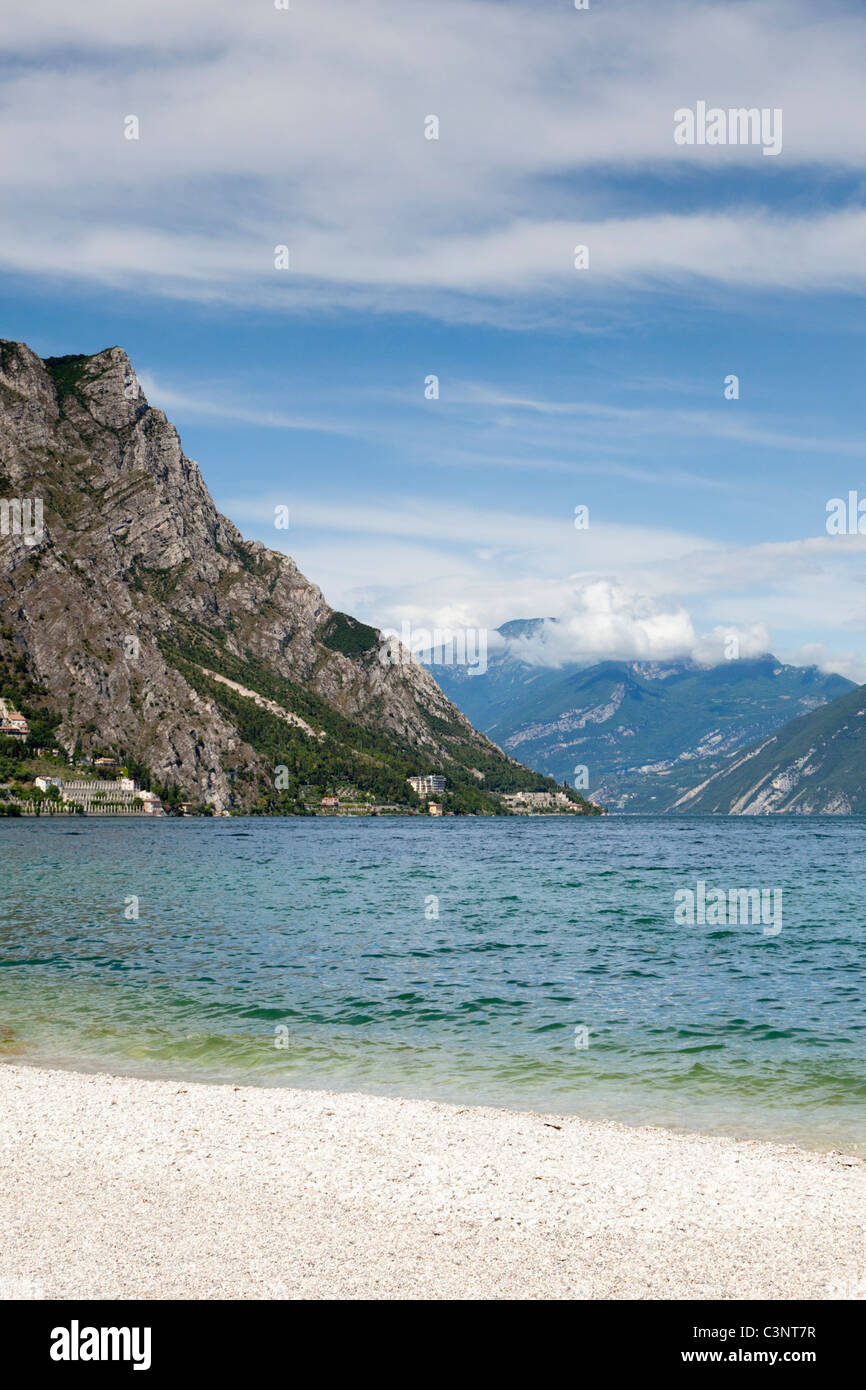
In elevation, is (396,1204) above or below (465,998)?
above

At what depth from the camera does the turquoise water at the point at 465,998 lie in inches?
813

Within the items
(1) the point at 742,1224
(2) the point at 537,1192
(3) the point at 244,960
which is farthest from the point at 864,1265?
(3) the point at 244,960

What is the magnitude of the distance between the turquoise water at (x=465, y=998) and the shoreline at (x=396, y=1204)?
2962 millimetres

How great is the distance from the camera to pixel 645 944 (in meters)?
42.7

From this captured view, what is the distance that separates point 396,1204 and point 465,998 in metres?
17.0

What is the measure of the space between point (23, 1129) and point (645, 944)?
3160 centimetres

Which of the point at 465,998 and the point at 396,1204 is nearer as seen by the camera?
the point at 396,1204

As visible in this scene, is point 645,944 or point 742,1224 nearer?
point 742,1224

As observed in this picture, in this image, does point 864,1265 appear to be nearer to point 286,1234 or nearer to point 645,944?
point 286,1234

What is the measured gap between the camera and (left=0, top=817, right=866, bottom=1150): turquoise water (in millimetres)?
20641

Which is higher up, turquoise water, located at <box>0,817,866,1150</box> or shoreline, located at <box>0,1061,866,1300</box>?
shoreline, located at <box>0,1061,866,1300</box>

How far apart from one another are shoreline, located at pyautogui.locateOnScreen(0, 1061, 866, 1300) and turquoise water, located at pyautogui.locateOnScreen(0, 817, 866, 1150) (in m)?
2.96

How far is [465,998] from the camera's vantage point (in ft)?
97.0

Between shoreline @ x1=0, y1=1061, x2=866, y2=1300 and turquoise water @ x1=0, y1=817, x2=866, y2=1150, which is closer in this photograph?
shoreline @ x1=0, y1=1061, x2=866, y2=1300
